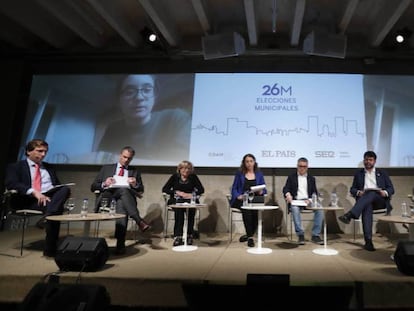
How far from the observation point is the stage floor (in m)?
2.04

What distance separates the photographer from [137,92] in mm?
4543

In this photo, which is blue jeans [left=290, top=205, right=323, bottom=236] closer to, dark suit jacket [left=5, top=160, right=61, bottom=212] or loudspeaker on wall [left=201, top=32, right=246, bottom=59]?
loudspeaker on wall [left=201, top=32, right=246, bottom=59]

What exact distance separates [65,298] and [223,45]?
363 cm

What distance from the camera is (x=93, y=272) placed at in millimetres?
2160

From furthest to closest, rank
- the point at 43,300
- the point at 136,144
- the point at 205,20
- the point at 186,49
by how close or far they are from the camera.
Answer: the point at 186,49 → the point at 136,144 → the point at 205,20 → the point at 43,300

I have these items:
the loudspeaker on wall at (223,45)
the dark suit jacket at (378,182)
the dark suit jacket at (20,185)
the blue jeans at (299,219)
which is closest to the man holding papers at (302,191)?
the blue jeans at (299,219)

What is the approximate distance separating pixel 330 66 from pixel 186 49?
2.22 meters

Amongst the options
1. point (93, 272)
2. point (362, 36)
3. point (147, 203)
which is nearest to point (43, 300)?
point (93, 272)

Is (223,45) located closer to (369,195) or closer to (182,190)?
(182,190)

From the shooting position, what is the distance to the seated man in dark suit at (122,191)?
288cm

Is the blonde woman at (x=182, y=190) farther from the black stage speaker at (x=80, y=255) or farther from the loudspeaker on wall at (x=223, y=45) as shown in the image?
the loudspeaker on wall at (x=223, y=45)

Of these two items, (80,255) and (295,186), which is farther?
(295,186)

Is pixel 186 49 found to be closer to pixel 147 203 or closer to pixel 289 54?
pixel 289 54

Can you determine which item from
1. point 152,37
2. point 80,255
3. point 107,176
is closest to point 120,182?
point 107,176
